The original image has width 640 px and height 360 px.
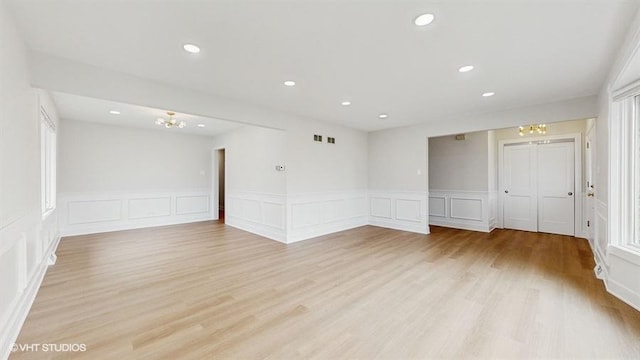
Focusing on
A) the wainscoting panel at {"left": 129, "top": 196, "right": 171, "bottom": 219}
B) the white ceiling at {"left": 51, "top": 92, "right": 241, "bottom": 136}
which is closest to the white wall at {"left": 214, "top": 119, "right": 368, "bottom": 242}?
the white ceiling at {"left": 51, "top": 92, "right": 241, "bottom": 136}

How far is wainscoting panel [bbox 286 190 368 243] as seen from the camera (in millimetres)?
5137

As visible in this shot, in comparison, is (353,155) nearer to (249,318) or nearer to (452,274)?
(452,274)

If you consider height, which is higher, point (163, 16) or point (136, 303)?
point (163, 16)

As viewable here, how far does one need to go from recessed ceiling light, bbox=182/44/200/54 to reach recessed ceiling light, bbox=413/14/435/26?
1.96 metres

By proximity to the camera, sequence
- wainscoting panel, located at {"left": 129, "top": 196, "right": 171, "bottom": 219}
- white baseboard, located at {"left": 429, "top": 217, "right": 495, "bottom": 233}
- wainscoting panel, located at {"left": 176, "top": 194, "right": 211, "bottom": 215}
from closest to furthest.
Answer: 1. white baseboard, located at {"left": 429, "top": 217, "right": 495, "bottom": 233}
2. wainscoting panel, located at {"left": 129, "top": 196, "right": 171, "bottom": 219}
3. wainscoting panel, located at {"left": 176, "top": 194, "right": 211, "bottom": 215}

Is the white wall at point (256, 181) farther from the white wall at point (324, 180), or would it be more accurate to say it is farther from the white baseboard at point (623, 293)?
the white baseboard at point (623, 293)

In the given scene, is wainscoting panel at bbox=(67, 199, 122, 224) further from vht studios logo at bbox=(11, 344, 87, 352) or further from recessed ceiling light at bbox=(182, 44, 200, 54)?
recessed ceiling light at bbox=(182, 44, 200, 54)

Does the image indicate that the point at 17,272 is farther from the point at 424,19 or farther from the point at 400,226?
the point at 400,226

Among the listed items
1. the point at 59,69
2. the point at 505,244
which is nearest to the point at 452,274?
the point at 505,244

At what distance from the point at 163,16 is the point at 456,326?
11.2ft

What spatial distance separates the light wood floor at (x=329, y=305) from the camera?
191 cm

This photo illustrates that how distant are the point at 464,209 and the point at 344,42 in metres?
5.51

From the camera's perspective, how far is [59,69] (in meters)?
2.70

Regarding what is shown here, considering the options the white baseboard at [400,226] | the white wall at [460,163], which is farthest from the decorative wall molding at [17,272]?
the white wall at [460,163]
